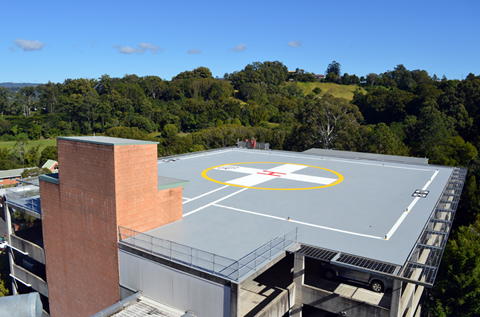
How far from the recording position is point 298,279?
15688mm

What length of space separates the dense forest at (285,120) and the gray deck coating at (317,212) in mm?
7972

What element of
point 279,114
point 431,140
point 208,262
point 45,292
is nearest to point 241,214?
point 208,262

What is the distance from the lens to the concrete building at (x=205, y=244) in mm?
14141

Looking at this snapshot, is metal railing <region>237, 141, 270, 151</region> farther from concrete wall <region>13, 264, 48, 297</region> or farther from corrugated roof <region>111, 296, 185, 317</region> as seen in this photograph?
corrugated roof <region>111, 296, 185, 317</region>

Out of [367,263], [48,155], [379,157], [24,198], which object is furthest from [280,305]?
[48,155]

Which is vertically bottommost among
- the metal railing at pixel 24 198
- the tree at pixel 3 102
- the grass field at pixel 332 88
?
the metal railing at pixel 24 198

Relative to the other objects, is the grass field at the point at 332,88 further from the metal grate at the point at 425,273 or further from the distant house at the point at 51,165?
the metal grate at the point at 425,273

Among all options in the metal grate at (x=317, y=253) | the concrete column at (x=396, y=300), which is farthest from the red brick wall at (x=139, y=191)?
the concrete column at (x=396, y=300)

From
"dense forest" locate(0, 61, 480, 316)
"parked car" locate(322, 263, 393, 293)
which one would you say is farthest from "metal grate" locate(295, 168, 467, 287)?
"dense forest" locate(0, 61, 480, 316)

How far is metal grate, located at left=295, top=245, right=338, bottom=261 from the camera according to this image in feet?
48.2

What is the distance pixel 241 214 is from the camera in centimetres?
2044

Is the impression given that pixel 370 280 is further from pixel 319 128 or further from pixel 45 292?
pixel 319 128

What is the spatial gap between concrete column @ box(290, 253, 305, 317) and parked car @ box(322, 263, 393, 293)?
162 cm

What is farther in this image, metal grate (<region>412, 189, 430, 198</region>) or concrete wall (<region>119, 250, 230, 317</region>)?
metal grate (<region>412, 189, 430, 198</region>)
